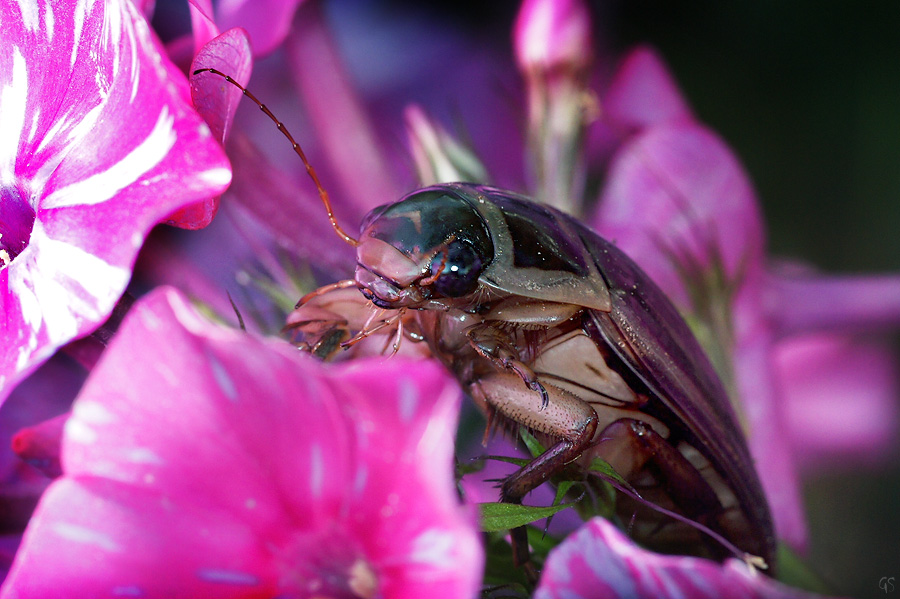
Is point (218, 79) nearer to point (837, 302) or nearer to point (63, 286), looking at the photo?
point (63, 286)

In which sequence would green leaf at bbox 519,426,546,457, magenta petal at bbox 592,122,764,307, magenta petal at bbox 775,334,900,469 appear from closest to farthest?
1. green leaf at bbox 519,426,546,457
2. magenta petal at bbox 592,122,764,307
3. magenta petal at bbox 775,334,900,469

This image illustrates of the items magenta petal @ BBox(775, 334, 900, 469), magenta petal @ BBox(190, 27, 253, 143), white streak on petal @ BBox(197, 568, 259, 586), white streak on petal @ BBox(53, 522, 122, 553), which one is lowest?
magenta petal @ BBox(775, 334, 900, 469)

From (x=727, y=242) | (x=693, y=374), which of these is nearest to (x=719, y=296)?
(x=727, y=242)

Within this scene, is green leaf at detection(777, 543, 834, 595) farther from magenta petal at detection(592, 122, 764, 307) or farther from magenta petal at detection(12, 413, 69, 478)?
magenta petal at detection(12, 413, 69, 478)

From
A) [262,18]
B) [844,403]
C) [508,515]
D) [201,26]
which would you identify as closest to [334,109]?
[262,18]

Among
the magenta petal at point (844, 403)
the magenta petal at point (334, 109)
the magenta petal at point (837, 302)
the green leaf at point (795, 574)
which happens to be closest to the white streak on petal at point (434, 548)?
the green leaf at point (795, 574)

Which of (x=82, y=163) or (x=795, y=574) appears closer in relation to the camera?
(x=82, y=163)

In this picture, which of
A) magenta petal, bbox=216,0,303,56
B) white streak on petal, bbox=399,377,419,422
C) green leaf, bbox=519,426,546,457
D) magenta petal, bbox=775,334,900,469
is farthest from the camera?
magenta petal, bbox=775,334,900,469

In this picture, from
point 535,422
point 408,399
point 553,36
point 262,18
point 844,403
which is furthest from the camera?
point 844,403

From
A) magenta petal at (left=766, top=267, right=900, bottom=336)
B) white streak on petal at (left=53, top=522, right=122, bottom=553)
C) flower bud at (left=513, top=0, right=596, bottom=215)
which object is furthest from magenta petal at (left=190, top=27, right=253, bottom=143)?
magenta petal at (left=766, top=267, right=900, bottom=336)
